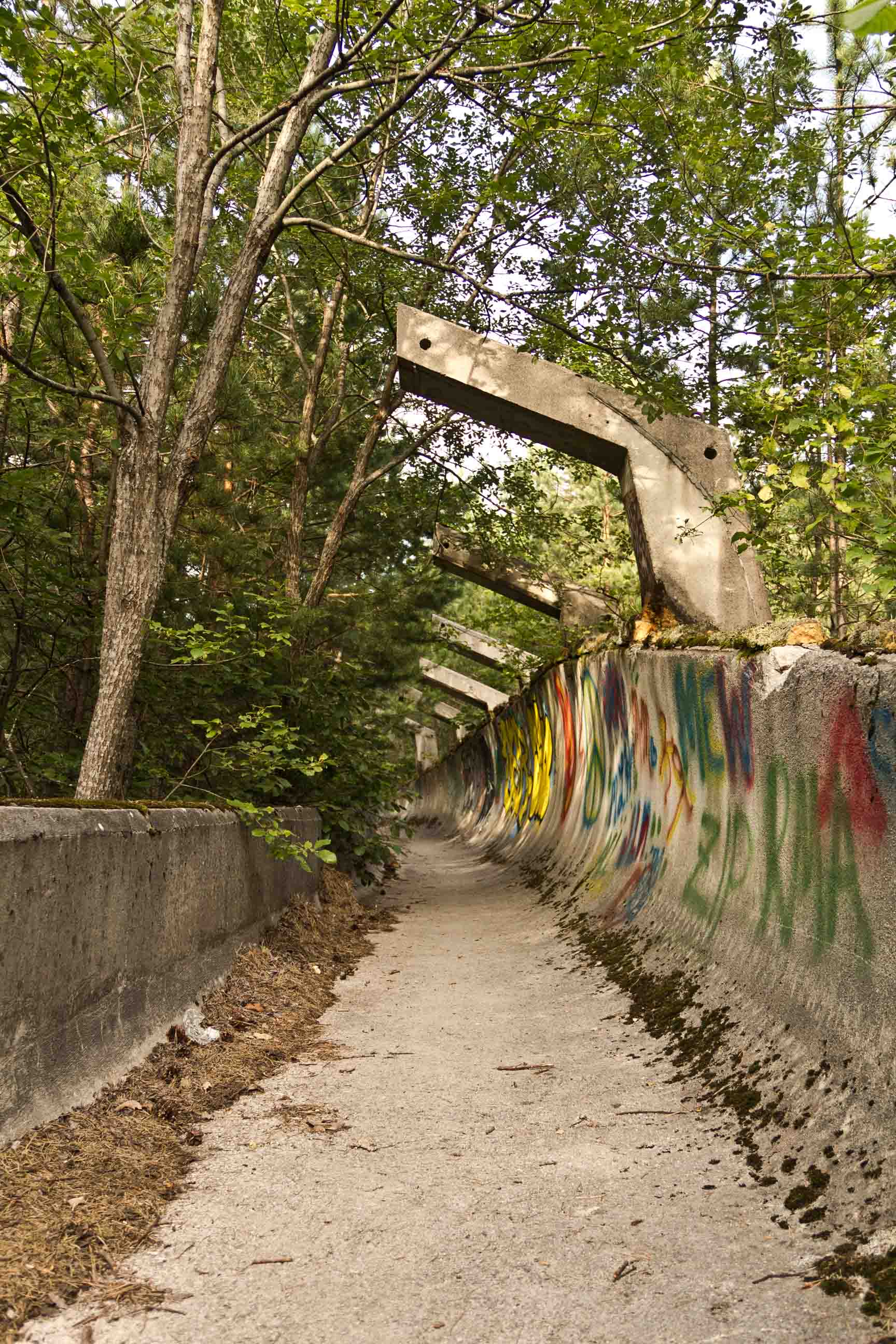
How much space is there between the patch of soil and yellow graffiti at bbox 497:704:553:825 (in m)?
8.01

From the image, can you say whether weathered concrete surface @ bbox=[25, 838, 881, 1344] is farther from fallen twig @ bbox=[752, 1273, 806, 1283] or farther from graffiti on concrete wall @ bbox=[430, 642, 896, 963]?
graffiti on concrete wall @ bbox=[430, 642, 896, 963]

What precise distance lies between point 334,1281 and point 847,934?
6.03ft

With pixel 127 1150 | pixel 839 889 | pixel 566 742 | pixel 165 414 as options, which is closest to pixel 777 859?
pixel 839 889

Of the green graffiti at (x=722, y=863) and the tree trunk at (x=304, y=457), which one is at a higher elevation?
the tree trunk at (x=304, y=457)

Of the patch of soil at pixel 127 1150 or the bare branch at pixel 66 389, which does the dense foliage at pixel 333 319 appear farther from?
the patch of soil at pixel 127 1150

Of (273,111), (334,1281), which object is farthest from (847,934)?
(273,111)

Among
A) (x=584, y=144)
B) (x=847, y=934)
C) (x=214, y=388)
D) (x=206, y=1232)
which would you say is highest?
(x=584, y=144)

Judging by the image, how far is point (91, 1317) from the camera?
2.29 metres

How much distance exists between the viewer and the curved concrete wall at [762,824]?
10.1ft

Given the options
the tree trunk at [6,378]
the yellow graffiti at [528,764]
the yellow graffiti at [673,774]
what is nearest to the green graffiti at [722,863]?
the yellow graffiti at [673,774]

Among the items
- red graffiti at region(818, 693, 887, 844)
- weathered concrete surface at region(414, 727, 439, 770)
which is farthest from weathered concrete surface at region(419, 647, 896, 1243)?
weathered concrete surface at region(414, 727, 439, 770)

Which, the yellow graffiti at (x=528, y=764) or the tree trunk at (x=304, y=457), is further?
the yellow graffiti at (x=528, y=764)

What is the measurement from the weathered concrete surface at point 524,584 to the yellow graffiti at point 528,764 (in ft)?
4.71

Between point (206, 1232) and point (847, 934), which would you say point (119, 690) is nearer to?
point (206, 1232)
